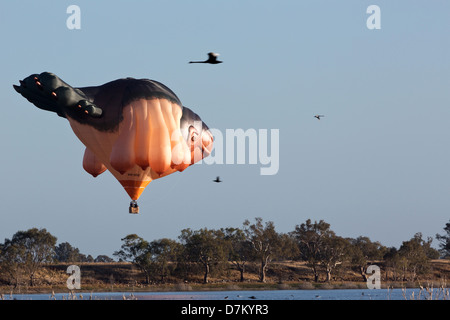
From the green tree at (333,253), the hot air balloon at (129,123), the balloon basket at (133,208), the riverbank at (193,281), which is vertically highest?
the hot air balloon at (129,123)

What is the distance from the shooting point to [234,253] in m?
105

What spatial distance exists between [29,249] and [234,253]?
27.2 metres

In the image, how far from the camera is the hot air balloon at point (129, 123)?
118 ft

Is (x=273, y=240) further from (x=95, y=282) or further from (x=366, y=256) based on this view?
(x=95, y=282)

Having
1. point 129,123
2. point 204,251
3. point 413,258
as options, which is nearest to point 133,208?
point 129,123

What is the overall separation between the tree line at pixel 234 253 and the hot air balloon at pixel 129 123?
60.3 m

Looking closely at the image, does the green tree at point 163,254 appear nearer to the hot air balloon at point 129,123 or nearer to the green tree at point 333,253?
the green tree at point 333,253

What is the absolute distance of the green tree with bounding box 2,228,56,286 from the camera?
315ft

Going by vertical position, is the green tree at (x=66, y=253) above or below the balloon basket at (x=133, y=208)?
below

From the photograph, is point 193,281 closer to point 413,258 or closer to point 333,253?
point 333,253

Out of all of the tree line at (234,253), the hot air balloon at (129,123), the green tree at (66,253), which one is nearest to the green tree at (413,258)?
the tree line at (234,253)

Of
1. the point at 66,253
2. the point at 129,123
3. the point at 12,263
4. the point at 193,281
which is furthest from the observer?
the point at 66,253

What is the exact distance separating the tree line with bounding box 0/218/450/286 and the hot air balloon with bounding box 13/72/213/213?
6026cm
